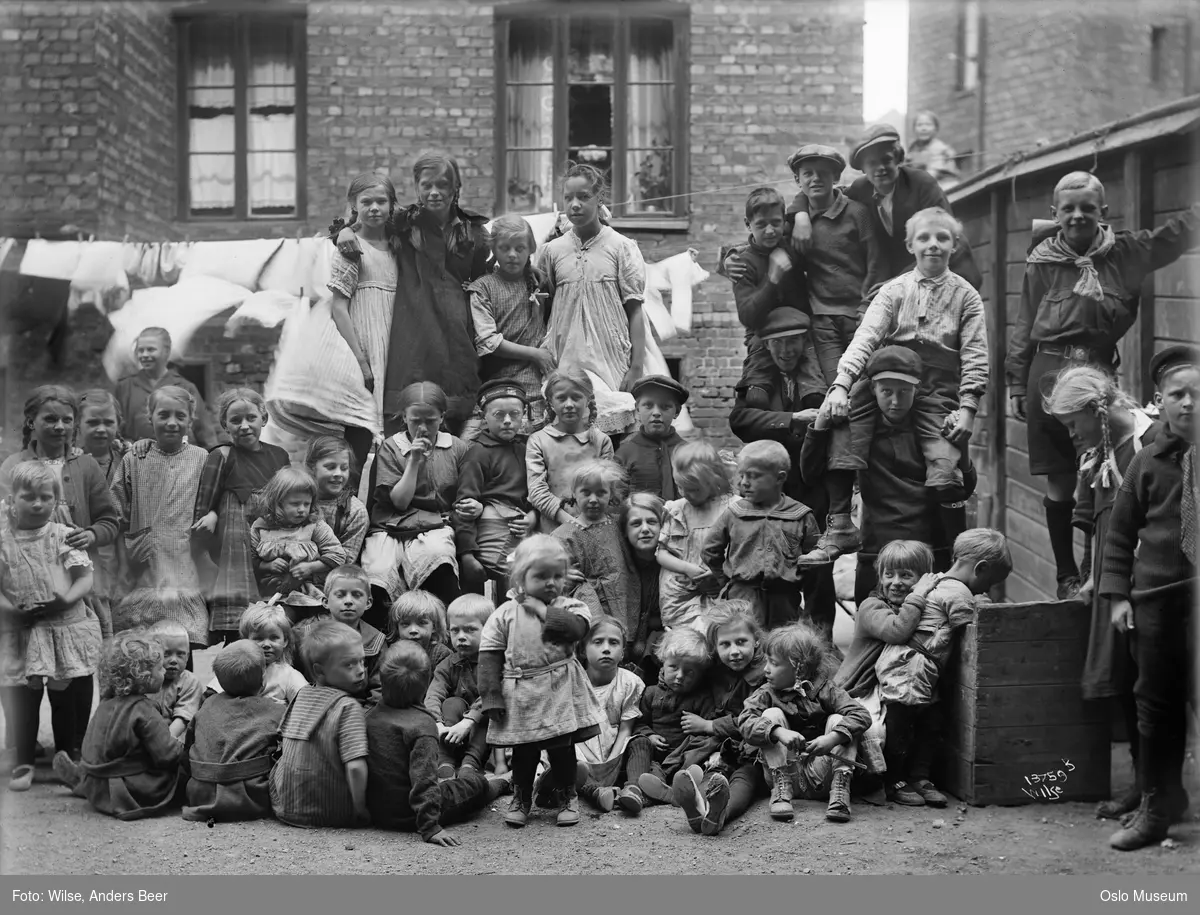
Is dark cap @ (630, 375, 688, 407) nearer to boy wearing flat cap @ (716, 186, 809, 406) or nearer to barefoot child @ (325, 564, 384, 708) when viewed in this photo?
boy wearing flat cap @ (716, 186, 809, 406)

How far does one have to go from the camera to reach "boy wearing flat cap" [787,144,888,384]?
6230 millimetres

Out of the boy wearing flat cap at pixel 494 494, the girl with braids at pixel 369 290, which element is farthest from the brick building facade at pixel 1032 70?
the boy wearing flat cap at pixel 494 494

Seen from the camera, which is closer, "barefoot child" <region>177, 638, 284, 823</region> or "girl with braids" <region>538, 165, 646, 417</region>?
"barefoot child" <region>177, 638, 284, 823</region>

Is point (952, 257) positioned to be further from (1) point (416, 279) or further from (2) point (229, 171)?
(2) point (229, 171)

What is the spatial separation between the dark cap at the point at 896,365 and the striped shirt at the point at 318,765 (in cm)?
245

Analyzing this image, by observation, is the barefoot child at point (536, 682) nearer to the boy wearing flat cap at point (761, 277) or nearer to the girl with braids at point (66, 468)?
the boy wearing flat cap at point (761, 277)

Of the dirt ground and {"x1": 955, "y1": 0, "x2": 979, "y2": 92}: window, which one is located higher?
{"x1": 955, "y1": 0, "x2": 979, "y2": 92}: window

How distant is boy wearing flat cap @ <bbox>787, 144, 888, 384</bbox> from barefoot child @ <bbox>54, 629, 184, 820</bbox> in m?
3.17

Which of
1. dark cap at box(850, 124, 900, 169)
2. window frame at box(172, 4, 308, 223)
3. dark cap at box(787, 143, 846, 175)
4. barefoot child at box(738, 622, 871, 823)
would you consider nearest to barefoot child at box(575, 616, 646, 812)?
barefoot child at box(738, 622, 871, 823)

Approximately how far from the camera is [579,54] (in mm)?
10633

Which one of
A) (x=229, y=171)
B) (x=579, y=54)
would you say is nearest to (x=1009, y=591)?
(x=579, y=54)

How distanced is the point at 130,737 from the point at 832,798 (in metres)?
2.52

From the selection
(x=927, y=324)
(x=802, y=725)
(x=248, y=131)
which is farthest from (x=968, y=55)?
(x=802, y=725)

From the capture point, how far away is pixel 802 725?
5.00m
